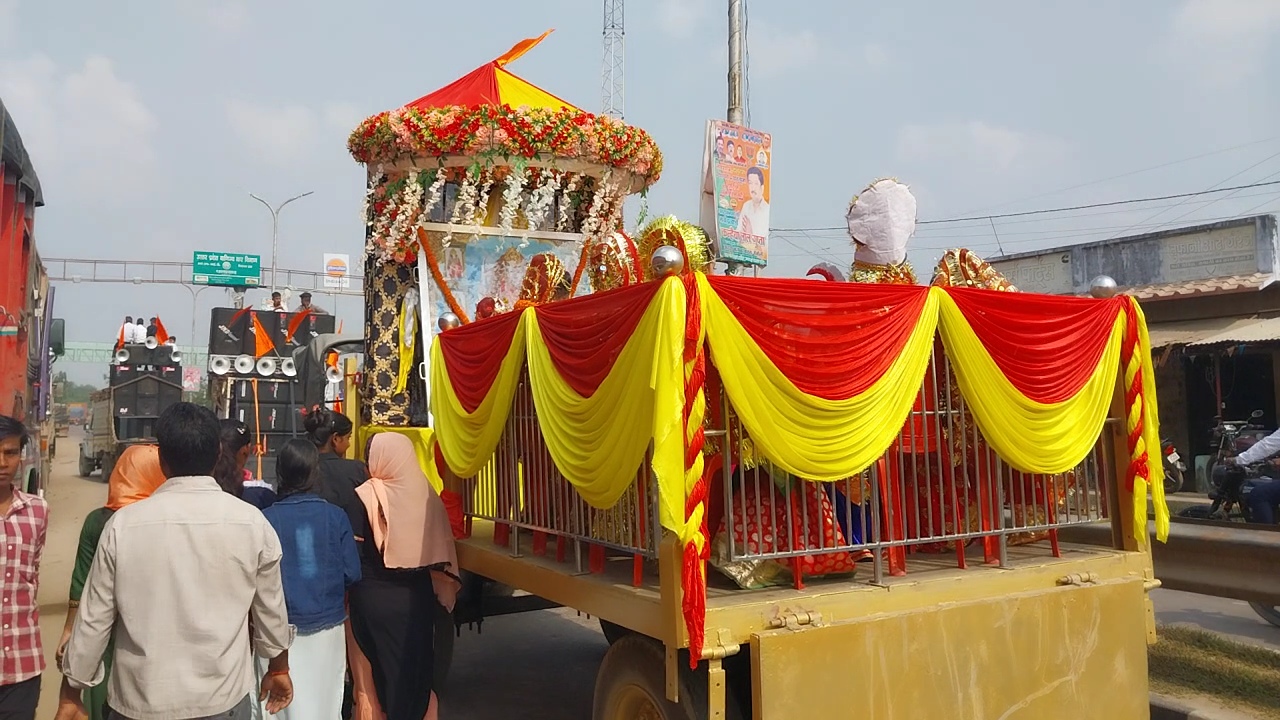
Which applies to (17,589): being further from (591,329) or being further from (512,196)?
(512,196)

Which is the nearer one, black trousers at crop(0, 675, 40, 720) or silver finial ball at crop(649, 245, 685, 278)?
black trousers at crop(0, 675, 40, 720)

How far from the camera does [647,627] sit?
3266 millimetres

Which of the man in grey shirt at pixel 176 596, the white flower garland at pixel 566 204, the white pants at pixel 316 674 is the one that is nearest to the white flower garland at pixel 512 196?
the white flower garland at pixel 566 204

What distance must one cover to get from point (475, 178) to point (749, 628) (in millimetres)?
4720

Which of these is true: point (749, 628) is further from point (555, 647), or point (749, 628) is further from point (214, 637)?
point (555, 647)

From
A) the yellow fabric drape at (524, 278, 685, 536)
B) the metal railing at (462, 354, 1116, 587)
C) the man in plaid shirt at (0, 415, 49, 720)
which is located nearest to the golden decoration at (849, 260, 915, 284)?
the metal railing at (462, 354, 1116, 587)

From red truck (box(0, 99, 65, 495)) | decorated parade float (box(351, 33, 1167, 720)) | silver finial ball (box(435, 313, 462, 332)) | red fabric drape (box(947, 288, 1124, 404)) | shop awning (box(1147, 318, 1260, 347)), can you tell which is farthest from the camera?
shop awning (box(1147, 318, 1260, 347))

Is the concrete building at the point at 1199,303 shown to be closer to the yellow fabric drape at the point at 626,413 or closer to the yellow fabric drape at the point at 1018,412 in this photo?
the yellow fabric drape at the point at 1018,412

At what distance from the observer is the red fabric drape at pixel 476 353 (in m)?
4.55

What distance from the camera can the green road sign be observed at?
3725 centimetres

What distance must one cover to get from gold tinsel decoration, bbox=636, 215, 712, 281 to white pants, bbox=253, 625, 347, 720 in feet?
6.87

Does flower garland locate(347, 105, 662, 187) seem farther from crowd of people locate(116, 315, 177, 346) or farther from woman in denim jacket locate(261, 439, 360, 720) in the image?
crowd of people locate(116, 315, 177, 346)

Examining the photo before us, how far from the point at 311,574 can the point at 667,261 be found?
2041 mm

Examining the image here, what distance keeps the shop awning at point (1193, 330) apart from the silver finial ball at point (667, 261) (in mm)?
12135
